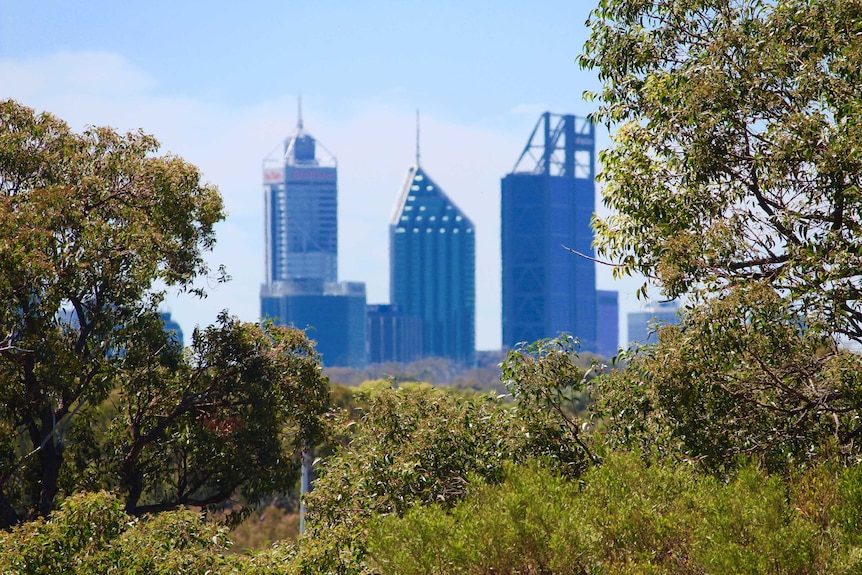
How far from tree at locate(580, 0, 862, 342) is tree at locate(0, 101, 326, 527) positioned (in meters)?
7.47

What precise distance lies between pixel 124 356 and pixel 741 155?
1029 centimetres

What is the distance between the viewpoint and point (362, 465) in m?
14.1

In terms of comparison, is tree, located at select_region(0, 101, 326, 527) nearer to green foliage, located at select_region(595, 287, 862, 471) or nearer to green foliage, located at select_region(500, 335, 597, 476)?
green foliage, located at select_region(500, 335, 597, 476)

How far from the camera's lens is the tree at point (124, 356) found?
16047mm

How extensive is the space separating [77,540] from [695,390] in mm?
6384

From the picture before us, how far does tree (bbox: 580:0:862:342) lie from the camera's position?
35.3ft

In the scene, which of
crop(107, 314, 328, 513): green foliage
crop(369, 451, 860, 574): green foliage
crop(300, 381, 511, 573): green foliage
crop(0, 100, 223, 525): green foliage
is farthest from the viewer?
crop(107, 314, 328, 513): green foliage

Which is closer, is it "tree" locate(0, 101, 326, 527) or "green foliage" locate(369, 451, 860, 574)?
"green foliage" locate(369, 451, 860, 574)

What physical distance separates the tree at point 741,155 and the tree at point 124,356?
24.5ft

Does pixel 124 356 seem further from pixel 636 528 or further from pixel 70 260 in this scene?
pixel 636 528

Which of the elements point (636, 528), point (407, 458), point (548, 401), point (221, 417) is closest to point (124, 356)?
point (221, 417)

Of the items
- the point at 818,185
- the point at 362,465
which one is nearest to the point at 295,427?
the point at 362,465

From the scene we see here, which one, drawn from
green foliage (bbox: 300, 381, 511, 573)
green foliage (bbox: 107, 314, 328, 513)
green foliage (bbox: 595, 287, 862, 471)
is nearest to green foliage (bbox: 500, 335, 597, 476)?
green foliage (bbox: 300, 381, 511, 573)

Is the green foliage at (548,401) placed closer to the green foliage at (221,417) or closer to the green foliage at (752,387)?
the green foliage at (752,387)
